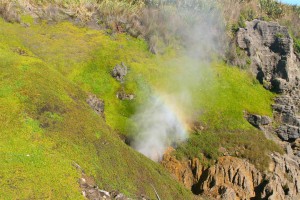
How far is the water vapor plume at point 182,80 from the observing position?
4259 centimetres

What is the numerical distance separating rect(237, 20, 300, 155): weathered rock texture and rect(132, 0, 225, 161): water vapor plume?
266 inches

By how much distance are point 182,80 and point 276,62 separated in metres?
22.7

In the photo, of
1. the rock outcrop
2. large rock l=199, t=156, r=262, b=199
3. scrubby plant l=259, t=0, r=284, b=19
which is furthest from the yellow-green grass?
scrubby plant l=259, t=0, r=284, b=19

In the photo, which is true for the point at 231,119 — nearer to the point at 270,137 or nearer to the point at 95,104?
the point at 270,137

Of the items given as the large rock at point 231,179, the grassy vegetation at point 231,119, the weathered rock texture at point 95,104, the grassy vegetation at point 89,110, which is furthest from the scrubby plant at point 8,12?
the large rock at point 231,179

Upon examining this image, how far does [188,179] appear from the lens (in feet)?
132

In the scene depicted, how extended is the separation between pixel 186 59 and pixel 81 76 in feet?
68.2

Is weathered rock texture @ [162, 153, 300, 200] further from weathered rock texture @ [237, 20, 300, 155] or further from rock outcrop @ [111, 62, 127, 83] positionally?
rock outcrop @ [111, 62, 127, 83]

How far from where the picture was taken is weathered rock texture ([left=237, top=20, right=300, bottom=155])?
5600 centimetres

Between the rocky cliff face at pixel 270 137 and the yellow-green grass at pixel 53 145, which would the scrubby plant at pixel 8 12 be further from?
the rocky cliff face at pixel 270 137

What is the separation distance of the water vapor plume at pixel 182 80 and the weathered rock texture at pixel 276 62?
6.76 metres

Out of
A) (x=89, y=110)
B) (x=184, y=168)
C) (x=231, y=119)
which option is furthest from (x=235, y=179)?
(x=89, y=110)

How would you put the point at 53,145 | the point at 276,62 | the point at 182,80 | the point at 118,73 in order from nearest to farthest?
1. the point at 53,145
2. the point at 118,73
3. the point at 182,80
4. the point at 276,62

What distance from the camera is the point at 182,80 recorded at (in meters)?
54.3
